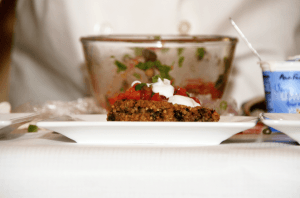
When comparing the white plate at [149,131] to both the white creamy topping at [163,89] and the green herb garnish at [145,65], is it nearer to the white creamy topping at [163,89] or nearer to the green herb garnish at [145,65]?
the white creamy topping at [163,89]

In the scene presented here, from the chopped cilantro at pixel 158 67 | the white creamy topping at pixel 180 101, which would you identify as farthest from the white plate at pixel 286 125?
the chopped cilantro at pixel 158 67

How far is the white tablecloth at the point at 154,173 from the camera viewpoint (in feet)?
1.16

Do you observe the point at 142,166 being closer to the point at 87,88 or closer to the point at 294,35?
the point at 87,88

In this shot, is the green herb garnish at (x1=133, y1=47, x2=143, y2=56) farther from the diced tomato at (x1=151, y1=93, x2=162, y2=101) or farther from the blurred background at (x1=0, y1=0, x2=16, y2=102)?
the blurred background at (x1=0, y1=0, x2=16, y2=102)

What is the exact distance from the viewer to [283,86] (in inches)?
24.7

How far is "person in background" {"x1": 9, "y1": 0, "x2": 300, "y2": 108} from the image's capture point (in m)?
1.41

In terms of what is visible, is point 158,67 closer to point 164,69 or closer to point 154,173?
point 164,69

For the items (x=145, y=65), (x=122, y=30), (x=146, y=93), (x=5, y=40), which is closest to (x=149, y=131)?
(x=146, y=93)

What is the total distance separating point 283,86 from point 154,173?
41 cm

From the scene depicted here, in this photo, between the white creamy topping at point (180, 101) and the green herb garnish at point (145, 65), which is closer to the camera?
the white creamy topping at point (180, 101)

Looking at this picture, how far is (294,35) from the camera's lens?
1396mm

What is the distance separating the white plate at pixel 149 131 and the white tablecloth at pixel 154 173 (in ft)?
0.16

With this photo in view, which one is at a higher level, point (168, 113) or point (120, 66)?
point (120, 66)

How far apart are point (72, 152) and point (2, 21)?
4.40ft
